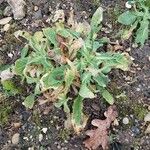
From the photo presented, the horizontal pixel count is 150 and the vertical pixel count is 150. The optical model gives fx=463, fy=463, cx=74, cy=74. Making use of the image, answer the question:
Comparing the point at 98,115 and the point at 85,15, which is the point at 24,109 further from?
the point at 85,15

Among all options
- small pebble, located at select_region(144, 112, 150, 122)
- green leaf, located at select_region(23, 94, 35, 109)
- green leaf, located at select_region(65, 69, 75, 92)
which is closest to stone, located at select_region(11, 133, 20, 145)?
green leaf, located at select_region(23, 94, 35, 109)

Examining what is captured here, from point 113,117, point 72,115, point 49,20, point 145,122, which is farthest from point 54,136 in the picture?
point 49,20

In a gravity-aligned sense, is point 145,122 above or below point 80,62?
below

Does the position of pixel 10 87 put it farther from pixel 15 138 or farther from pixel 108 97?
pixel 108 97

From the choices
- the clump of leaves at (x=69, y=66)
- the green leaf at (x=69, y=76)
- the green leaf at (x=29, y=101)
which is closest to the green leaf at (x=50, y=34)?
the clump of leaves at (x=69, y=66)

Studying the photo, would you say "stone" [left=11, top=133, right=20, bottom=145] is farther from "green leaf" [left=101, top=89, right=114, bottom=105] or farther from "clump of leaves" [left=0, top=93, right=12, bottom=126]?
"green leaf" [left=101, top=89, right=114, bottom=105]

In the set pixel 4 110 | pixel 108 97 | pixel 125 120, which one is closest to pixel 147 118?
pixel 125 120

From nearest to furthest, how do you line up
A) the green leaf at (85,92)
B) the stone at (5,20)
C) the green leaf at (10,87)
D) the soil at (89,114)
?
the green leaf at (85,92), the soil at (89,114), the green leaf at (10,87), the stone at (5,20)

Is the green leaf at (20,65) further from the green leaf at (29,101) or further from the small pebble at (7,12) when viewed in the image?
the small pebble at (7,12)
